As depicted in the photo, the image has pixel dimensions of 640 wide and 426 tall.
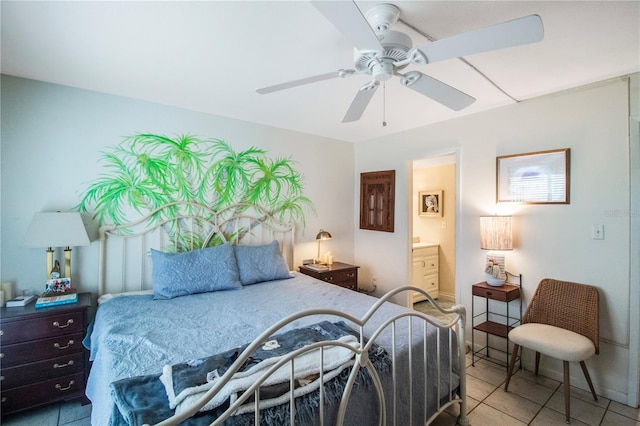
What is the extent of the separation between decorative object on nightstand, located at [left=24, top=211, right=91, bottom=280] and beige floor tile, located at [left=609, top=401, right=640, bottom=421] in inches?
159

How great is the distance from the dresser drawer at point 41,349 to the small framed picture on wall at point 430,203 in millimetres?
4613

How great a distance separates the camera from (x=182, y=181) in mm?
2951

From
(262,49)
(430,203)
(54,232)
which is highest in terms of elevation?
(262,49)

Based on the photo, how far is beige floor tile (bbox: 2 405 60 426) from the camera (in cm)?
196

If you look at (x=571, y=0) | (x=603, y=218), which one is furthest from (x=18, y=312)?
(x=603, y=218)

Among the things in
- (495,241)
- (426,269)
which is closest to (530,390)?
(495,241)

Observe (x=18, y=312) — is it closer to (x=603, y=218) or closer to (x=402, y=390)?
(x=402, y=390)

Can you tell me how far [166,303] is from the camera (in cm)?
227

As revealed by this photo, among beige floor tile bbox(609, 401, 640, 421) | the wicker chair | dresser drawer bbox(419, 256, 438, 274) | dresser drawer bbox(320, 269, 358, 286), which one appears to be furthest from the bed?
dresser drawer bbox(419, 256, 438, 274)

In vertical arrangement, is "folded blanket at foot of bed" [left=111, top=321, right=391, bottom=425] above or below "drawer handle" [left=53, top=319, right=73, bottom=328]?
above

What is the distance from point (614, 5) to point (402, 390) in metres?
2.22

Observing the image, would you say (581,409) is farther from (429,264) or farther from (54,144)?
(54,144)

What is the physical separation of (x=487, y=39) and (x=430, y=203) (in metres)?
3.93

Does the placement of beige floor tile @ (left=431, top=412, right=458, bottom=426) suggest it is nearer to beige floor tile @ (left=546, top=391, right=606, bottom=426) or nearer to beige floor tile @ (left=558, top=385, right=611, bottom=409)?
beige floor tile @ (left=546, top=391, right=606, bottom=426)
